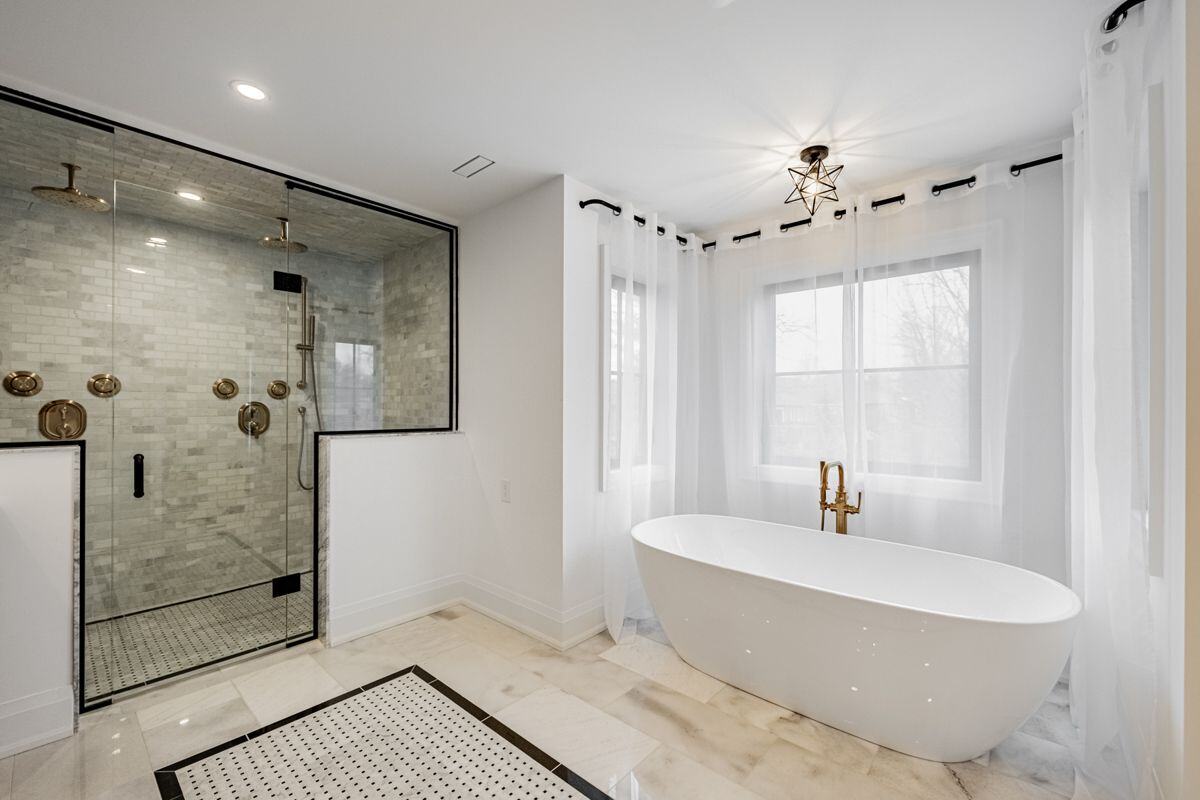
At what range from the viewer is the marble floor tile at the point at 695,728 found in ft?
6.11

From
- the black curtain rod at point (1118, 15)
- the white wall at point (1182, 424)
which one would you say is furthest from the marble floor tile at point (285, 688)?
the black curtain rod at point (1118, 15)

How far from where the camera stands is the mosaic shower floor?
2.24 meters

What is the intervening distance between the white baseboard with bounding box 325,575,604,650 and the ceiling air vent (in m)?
2.31

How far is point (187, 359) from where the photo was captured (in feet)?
8.09

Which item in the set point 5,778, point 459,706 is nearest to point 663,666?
point 459,706

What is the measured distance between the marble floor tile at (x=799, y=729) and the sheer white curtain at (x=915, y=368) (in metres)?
1.10

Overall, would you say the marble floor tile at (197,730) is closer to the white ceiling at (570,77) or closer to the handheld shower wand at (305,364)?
the handheld shower wand at (305,364)

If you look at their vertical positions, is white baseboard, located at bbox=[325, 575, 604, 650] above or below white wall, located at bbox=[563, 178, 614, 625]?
below

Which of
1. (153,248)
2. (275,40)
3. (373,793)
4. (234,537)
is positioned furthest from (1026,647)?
(153,248)

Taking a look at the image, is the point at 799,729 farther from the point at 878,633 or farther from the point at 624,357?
the point at 624,357

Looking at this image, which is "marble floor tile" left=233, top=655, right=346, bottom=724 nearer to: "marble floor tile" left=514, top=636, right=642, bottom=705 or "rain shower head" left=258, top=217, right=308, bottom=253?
"marble floor tile" left=514, top=636, right=642, bottom=705

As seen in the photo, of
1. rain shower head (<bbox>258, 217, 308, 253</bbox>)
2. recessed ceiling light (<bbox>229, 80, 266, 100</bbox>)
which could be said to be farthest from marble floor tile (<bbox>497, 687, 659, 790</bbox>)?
recessed ceiling light (<bbox>229, 80, 266, 100</bbox>)

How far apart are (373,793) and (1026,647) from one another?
83.9 inches

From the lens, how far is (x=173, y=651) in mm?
2451
